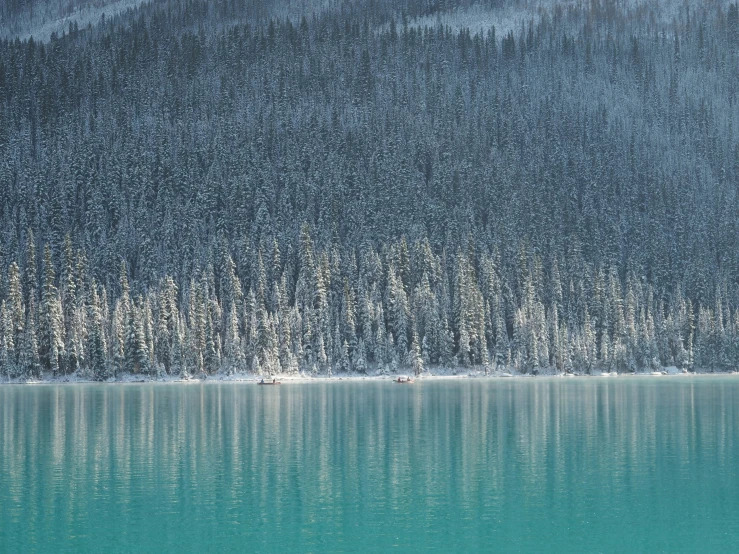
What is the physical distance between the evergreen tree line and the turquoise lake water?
66.0m

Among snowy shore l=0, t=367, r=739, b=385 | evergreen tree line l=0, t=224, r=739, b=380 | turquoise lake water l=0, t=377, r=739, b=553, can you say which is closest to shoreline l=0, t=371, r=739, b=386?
snowy shore l=0, t=367, r=739, b=385

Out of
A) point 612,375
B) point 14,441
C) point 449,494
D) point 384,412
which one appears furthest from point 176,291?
point 449,494

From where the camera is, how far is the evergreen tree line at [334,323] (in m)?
158

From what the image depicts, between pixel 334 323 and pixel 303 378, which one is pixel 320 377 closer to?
pixel 303 378

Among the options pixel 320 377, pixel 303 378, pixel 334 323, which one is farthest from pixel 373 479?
pixel 334 323

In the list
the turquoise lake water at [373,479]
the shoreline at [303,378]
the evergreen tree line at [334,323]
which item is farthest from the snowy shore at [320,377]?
the turquoise lake water at [373,479]

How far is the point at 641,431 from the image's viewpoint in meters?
71.8

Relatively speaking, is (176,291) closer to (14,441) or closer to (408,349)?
(408,349)

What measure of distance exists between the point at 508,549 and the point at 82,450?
3630 centimetres

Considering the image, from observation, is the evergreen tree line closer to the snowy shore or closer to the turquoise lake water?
the snowy shore

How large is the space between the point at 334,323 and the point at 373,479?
4845 inches

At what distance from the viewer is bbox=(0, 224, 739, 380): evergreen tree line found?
518 ft

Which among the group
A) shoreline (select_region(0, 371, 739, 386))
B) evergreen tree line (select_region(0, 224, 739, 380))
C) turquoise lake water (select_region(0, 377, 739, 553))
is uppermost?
evergreen tree line (select_region(0, 224, 739, 380))

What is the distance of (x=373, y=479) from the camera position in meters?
51.8
